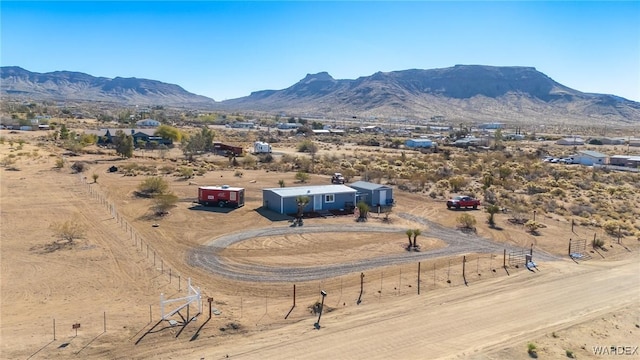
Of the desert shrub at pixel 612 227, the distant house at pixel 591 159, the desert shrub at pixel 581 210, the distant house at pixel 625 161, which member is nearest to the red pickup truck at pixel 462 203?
the desert shrub at pixel 581 210

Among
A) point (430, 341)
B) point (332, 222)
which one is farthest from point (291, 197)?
point (430, 341)

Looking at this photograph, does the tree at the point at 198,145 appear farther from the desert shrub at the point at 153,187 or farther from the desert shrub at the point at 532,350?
the desert shrub at the point at 532,350

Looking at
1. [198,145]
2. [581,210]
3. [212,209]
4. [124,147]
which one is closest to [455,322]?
[212,209]

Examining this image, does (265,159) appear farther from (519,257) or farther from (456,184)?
(519,257)

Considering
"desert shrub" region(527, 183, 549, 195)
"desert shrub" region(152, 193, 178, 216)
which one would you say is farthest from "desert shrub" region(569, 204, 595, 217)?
"desert shrub" region(152, 193, 178, 216)

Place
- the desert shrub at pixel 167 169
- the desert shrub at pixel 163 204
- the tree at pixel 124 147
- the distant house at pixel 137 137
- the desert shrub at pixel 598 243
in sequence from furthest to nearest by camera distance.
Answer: the distant house at pixel 137 137 → the tree at pixel 124 147 → the desert shrub at pixel 167 169 → the desert shrub at pixel 163 204 → the desert shrub at pixel 598 243
